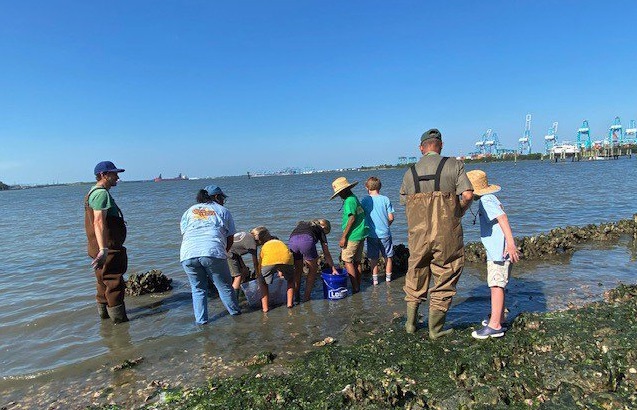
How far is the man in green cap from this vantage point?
421 centimetres

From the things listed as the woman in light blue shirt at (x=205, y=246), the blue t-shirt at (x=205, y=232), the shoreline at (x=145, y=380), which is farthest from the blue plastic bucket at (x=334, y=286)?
the blue t-shirt at (x=205, y=232)

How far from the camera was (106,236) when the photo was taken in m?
5.85

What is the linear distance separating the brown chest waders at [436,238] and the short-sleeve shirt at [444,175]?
1.4 inches

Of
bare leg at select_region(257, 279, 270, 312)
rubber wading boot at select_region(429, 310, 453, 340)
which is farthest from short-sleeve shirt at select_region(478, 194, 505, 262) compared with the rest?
bare leg at select_region(257, 279, 270, 312)

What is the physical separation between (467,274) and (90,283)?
29.4ft

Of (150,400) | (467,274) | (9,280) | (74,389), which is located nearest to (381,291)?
(467,274)

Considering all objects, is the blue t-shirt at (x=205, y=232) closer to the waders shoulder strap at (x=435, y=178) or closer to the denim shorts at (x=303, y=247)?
the denim shorts at (x=303, y=247)

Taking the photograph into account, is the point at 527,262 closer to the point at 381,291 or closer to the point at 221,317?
the point at 381,291

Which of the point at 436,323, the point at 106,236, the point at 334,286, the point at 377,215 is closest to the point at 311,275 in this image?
the point at 334,286

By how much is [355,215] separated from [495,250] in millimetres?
2691

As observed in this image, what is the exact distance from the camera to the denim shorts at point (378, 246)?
7414 millimetres

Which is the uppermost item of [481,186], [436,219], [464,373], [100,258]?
[481,186]

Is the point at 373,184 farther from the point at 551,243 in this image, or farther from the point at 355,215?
the point at 551,243

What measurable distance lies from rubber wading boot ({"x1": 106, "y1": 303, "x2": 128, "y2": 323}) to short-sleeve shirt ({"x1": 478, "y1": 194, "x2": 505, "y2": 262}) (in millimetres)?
5794
